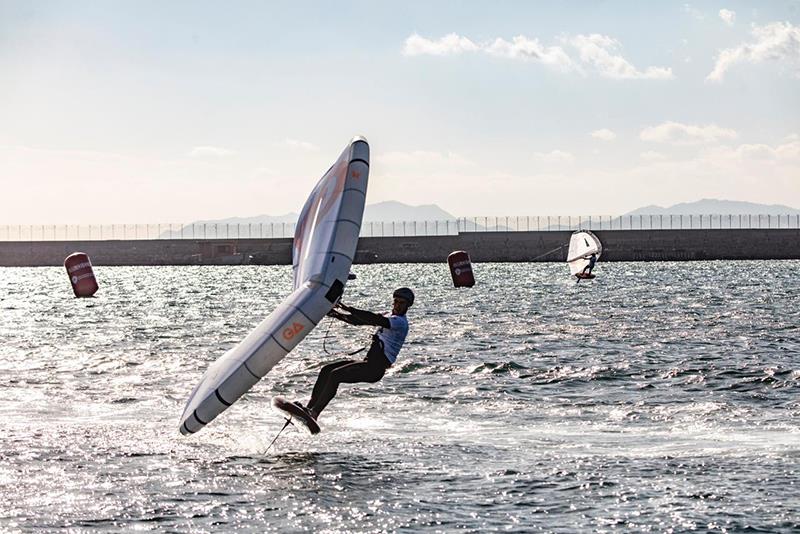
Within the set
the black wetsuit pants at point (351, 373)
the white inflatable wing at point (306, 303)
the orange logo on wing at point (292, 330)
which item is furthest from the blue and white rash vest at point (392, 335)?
the orange logo on wing at point (292, 330)

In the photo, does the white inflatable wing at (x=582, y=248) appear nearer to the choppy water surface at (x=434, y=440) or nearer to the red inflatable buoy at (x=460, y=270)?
the red inflatable buoy at (x=460, y=270)

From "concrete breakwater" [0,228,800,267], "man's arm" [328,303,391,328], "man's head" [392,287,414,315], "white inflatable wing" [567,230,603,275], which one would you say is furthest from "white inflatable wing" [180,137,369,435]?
"concrete breakwater" [0,228,800,267]

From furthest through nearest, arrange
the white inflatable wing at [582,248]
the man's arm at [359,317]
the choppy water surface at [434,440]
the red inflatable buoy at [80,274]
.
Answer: the white inflatable wing at [582,248], the red inflatable buoy at [80,274], the man's arm at [359,317], the choppy water surface at [434,440]

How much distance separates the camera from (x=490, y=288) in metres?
76.0

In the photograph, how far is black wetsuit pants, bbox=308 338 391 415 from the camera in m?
15.0

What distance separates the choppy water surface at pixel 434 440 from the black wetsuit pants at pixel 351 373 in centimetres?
77

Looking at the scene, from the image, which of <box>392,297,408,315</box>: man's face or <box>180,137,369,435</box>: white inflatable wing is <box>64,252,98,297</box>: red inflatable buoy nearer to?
<box>180,137,369,435</box>: white inflatable wing

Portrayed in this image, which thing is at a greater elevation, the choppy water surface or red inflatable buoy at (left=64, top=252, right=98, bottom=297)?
red inflatable buoy at (left=64, top=252, right=98, bottom=297)

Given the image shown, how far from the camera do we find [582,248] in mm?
83750

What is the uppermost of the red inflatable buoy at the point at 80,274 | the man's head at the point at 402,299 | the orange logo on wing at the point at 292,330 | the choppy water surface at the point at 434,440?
the man's head at the point at 402,299

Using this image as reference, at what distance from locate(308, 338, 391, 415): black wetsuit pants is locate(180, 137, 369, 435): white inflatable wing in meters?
0.87

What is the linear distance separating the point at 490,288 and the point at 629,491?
209 ft

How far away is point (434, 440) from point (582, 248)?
227 ft

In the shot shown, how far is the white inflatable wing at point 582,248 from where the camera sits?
82.8 meters
